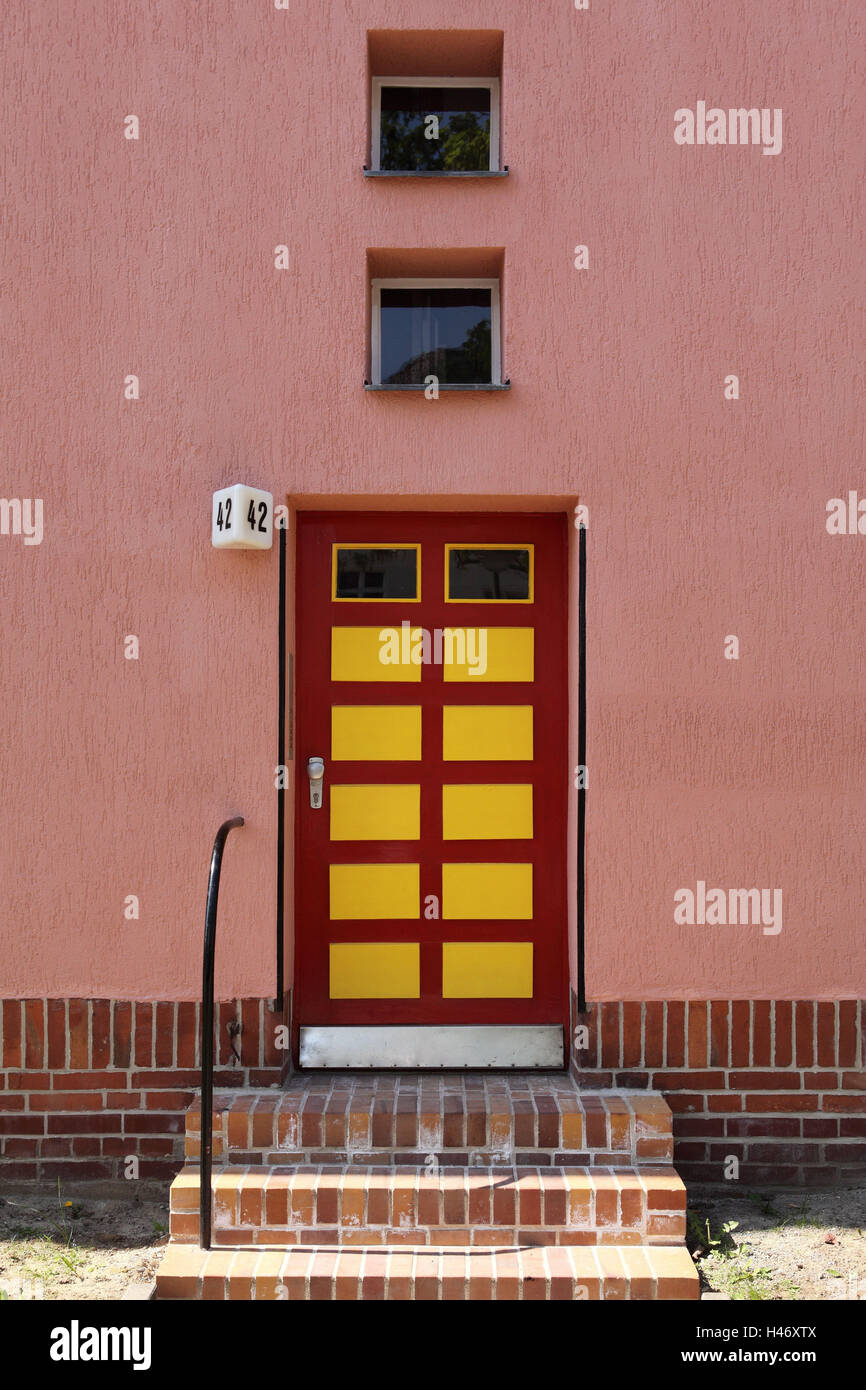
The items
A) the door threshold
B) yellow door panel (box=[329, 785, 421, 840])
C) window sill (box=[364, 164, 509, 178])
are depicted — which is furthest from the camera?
yellow door panel (box=[329, 785, 421, 840])

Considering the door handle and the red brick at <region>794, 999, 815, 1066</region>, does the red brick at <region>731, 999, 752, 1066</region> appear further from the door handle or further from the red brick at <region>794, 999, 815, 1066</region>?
the door handle

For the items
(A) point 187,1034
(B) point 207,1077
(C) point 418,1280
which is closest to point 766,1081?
(C) point 418,1280

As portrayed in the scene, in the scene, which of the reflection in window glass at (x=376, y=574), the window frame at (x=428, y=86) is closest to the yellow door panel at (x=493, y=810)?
the reflection in window glass at (x=376, y=574)

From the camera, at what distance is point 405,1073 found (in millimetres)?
3590

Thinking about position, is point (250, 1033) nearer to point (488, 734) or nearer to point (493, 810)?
point (493, 810)

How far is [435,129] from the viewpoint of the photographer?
3768 mm

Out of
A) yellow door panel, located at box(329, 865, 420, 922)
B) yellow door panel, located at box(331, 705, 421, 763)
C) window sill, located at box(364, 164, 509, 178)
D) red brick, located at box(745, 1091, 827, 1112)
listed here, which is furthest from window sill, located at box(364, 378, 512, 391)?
red brick, located at box(745, 1091, 827, 1112)

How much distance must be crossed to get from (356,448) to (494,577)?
733mm

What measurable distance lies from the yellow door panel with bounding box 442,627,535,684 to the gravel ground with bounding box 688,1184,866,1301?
202cm

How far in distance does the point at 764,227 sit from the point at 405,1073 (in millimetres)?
3452

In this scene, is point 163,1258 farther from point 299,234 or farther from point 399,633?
point 299,234

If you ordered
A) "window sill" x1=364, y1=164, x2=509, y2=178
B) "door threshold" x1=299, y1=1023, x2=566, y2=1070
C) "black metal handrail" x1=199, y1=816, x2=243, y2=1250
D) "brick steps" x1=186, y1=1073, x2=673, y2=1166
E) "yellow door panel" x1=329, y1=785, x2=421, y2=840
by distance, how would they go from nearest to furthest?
1. "black metal handrail" x1=199, y1=816, x2=243, y2=1250
2. "brick steps" x1=186, y1=1073, x2=673, y2=1166
3. "window sill" x1=364, y1=164, x2=509, y2=178
4. "door threshold" x1=299, y1=1023, x2=566, y2=1070
5. "yellow door panel" x1=329, y1=785, x2=421, y2=840

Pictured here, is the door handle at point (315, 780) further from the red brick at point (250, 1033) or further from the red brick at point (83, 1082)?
the red brick at point (83, 1082)

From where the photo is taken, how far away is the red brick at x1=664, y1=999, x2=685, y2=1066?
347 cm
